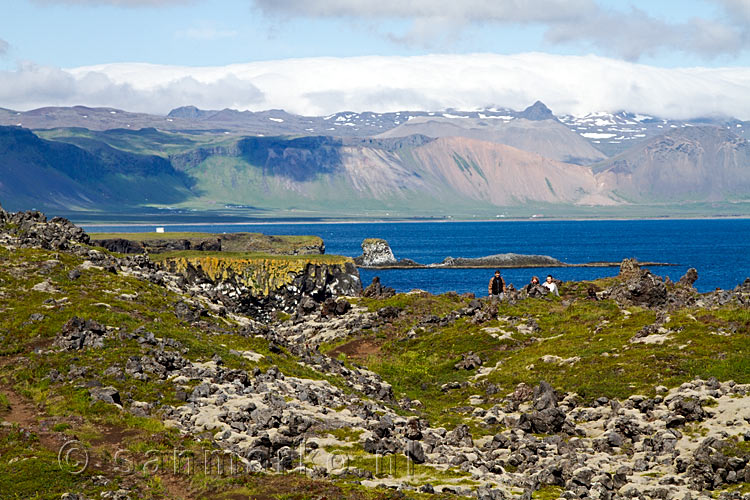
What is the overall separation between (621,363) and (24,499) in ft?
96.5

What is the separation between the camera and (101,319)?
41.0 meters

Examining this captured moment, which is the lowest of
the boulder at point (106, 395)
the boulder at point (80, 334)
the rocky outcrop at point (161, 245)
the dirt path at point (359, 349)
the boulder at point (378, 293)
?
the rocky outcrop at point (161, 245)

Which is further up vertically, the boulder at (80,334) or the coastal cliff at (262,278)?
the boulder at (80,334)

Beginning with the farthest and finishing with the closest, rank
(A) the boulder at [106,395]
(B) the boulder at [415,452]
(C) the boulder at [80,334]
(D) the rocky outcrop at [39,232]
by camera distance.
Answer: (D) the rocky outcrop at [39,232]
(C) the boulder at [80,334]
(A) the boulder at [106,395]
(B) the boulder at [415,452]

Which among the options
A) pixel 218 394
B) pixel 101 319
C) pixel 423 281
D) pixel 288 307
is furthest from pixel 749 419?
pixel 423 281

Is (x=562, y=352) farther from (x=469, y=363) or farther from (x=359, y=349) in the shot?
(x=359, y=349)

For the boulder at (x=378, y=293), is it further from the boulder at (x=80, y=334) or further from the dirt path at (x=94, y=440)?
the dirt path at (x=94, y=440)

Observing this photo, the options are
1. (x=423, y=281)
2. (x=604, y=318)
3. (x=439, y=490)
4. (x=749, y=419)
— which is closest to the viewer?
(x=439, y=490)

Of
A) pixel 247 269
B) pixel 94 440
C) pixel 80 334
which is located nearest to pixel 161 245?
pixel 247 269

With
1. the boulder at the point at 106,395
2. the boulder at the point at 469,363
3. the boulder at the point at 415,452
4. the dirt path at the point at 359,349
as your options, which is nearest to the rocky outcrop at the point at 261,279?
the dirt path at the point at 359,349

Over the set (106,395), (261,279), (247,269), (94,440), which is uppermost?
(106,395)

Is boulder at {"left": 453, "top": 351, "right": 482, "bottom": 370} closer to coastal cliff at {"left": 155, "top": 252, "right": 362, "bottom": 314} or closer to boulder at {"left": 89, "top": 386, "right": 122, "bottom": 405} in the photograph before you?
boulder at {"left": 89, "top": 386, "right": 122, "bottom": 405}

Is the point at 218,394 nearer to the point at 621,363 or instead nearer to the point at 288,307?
the point at 621,363

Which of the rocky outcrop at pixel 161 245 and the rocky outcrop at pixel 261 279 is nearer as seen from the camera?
the rocky outcrop at pixel 261 279
